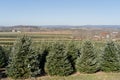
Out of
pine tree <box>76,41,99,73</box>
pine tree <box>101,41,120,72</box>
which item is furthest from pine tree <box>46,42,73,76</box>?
pine tree <box>101,41,120,72</box>

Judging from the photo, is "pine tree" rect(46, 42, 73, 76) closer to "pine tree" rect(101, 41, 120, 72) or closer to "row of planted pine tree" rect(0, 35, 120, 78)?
"row of planted pine tree" rect(0, 35, 120, 78)

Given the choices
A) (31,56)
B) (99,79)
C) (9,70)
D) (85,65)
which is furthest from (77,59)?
(9,70)

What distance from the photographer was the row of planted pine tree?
16.9 meters

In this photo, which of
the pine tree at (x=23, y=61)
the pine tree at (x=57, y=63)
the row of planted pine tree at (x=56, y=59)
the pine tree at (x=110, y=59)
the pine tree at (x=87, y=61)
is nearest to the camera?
the pine tree at (x=23, y=61)

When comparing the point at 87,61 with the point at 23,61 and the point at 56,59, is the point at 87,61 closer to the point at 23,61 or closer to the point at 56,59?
the point at 56,59

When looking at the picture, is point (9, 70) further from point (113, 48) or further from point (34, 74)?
point (113, 48)

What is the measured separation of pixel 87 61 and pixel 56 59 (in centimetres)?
316

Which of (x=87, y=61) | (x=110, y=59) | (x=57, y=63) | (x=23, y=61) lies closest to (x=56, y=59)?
(x=57, y=63)

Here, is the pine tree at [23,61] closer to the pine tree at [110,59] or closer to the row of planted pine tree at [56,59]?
the row of planted pine tree at [56,59]

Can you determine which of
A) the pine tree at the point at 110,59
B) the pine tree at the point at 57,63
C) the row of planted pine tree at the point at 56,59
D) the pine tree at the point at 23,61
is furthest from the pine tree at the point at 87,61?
the pine tree at the point at 23,61

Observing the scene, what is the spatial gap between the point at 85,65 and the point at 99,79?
9.39 feet

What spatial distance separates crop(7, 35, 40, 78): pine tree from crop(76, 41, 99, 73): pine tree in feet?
15.2

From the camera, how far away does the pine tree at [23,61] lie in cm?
1681

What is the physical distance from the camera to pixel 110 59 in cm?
2006
